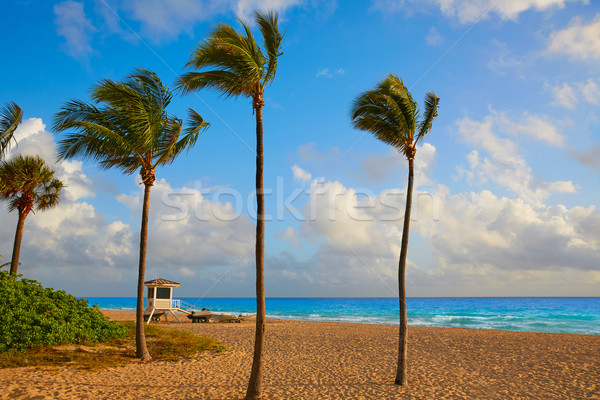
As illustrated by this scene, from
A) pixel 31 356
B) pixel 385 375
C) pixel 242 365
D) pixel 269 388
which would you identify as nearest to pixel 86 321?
pixel 31 356

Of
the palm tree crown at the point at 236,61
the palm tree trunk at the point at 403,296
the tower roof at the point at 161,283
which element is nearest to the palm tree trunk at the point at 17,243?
the tower roof at the point at 161,283

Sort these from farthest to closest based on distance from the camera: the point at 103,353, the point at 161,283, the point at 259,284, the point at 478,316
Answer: the point at 478,316, the point at 161,283, the point at 103,353, the point at 259,284

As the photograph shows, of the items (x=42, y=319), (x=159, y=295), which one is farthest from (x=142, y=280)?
(x=159, y=295)

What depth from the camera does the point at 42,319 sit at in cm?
1226

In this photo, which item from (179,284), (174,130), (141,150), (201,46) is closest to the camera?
(201,46)

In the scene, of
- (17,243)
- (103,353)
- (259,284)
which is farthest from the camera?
(17,243)

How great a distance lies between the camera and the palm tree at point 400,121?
10.2m

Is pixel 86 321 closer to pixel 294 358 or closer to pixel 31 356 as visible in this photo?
pixel 31 356

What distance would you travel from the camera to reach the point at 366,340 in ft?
66.8

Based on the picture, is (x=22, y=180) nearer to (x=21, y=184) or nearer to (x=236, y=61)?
(x=21, y=184)

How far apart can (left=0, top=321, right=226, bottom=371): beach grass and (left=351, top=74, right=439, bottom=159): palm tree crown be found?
31.6 feet

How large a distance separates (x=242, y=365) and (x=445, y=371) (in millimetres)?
6390

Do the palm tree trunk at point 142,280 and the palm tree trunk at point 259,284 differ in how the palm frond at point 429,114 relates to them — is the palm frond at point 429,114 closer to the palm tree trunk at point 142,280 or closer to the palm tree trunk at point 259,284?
the palm tree trunk at point 259,284

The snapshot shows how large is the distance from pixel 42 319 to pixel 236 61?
33.5ft
